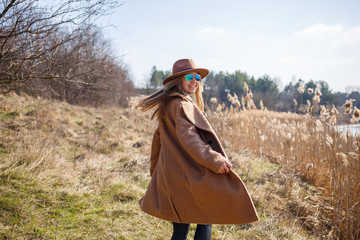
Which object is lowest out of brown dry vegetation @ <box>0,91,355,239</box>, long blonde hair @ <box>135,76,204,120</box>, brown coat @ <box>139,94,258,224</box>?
brown dry vegetation @ <box>0,91,355,239</box>

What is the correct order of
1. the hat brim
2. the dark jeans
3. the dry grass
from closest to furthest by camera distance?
the dark jeans, the hat brim, the dry grass

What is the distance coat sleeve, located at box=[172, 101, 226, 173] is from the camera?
5.71 feet

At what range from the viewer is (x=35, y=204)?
302 centimetres

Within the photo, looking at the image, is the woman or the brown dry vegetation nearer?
the woman

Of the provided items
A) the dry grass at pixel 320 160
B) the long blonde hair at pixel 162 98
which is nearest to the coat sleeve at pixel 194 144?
the long blonde hair at pixel 162 98

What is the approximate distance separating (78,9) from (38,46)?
680mm

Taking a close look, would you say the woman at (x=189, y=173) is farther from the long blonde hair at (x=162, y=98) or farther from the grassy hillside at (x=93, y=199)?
the grassy hillside at (x=93, y=199)

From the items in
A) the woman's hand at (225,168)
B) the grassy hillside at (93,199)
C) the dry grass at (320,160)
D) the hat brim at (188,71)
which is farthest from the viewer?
the dry grass at (320,160)

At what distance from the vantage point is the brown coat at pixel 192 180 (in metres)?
1.78

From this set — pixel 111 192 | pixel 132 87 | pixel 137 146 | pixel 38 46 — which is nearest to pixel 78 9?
pixel 38 46

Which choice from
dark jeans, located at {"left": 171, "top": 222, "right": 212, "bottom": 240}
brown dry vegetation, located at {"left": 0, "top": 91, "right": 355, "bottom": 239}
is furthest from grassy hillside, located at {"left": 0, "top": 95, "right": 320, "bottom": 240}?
dark jeans, located at {"left": 171, "top": 222, "right": 212, "bottom": 240}

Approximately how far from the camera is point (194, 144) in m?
1.80

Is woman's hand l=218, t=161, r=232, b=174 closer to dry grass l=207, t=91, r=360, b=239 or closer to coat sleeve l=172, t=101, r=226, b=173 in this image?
coat sleeve l=172, t=101, r=226, b=173

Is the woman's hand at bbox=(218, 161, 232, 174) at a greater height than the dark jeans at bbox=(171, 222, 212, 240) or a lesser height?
greater
